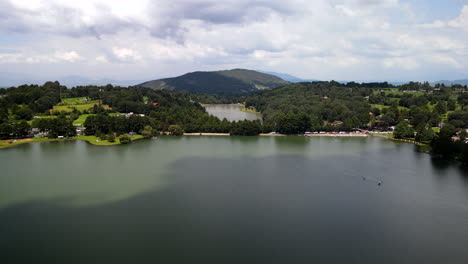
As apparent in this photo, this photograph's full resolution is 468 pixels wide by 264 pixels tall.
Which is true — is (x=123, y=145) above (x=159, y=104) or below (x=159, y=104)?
below

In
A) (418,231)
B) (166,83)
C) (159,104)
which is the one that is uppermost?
(166,83)

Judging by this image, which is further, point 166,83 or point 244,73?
point 244,73

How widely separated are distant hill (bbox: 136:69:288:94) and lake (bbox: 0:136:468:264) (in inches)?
4722

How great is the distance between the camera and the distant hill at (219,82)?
146 m

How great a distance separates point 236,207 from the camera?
15.1m

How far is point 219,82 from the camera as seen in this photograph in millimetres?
157750

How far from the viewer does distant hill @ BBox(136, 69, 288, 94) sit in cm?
14625

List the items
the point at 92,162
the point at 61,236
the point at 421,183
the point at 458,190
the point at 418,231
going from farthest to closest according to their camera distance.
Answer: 1. the point at 92,162
2. the point at 421,183
3. the point at 458,190
4. the point at 418,231
5. the point at 61,236

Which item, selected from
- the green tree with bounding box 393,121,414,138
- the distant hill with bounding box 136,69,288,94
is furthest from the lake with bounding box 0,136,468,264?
the distant hill with bounding box 136,69,288,94

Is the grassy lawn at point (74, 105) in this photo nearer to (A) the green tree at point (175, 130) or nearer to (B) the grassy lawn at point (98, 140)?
(B) the grassy lawn at point (98, 140)

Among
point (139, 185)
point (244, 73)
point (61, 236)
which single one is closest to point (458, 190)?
point (139, 185)

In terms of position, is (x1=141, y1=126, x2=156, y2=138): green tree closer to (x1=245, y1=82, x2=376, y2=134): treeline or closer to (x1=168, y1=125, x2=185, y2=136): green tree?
(x1=168, y1=125, x2=185, y2=136): green tree

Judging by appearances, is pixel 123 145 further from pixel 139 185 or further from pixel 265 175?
pixel 265 175

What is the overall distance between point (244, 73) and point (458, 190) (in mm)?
164376
